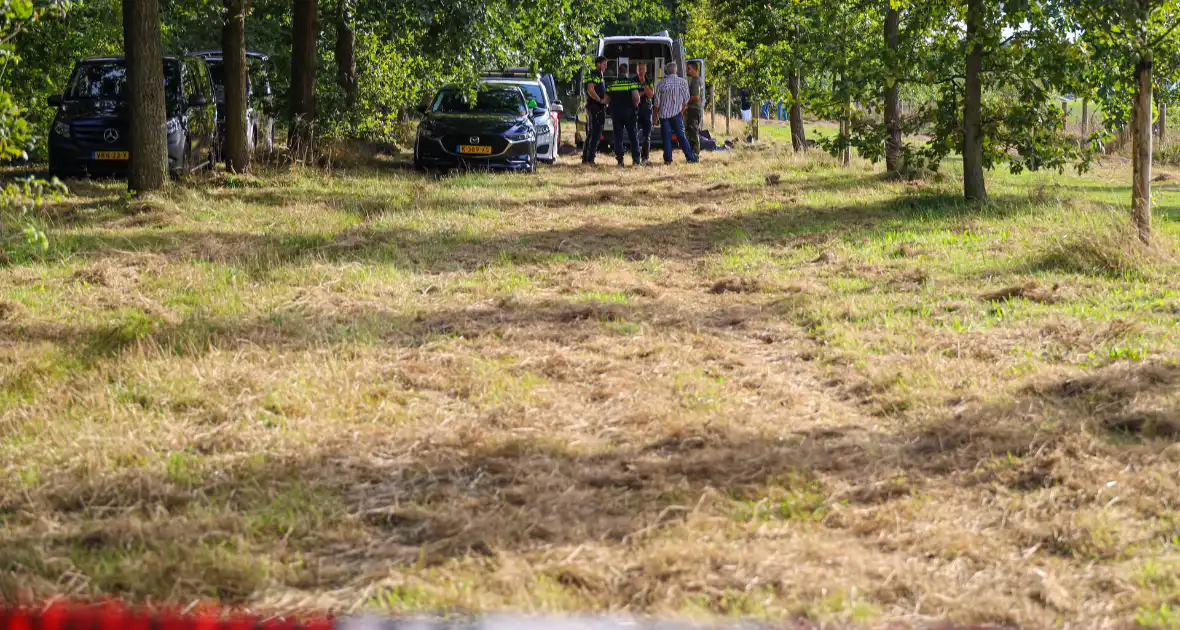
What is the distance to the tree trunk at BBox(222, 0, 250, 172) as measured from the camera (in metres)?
18.5

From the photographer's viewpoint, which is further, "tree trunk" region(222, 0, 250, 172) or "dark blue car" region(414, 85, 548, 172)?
"dark blue car" region(414, 85, 548, 172)

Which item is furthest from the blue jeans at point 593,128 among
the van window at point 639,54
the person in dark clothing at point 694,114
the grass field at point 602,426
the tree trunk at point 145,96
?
the grass field at point 602,426

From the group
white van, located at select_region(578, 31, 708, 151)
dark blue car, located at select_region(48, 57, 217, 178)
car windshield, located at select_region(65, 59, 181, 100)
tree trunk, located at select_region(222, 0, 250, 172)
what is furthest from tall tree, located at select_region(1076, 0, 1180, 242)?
white van, located at select_region(578, 31, 708, 151)

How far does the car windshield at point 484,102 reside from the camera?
21.9 metres

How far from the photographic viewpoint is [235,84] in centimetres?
1866

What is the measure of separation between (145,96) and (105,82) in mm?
3646

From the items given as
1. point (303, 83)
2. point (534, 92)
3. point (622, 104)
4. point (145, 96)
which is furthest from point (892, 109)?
point (145, 96)

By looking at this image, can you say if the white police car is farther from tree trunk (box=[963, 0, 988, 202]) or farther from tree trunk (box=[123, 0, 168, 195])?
tree trunk (box=[963, 0, 988, 202])

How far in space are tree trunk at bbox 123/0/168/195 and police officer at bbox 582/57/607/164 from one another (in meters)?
9.50

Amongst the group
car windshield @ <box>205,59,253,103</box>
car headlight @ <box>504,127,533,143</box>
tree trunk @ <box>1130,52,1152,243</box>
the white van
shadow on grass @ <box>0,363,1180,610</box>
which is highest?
the white van

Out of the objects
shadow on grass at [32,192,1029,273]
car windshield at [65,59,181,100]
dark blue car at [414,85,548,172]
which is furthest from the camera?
dark blue car at [414,85,548,172]

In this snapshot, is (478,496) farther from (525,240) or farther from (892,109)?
(892,109)

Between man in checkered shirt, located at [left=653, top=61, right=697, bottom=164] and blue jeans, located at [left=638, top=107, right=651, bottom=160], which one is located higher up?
man in checkered shirt, located at [left=653, top=61, right=697, bottom=164]

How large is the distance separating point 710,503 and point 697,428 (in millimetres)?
1060
